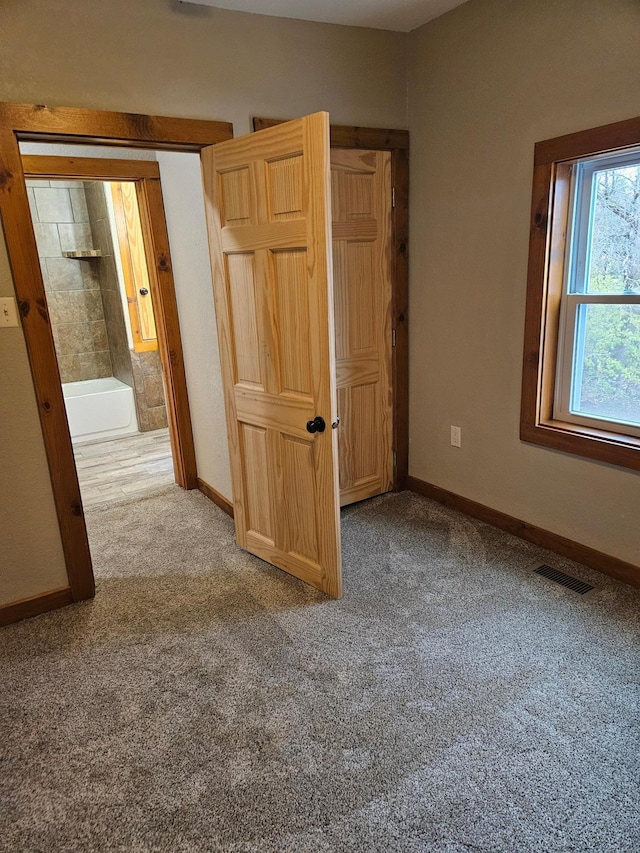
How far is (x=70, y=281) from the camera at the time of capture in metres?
5.71

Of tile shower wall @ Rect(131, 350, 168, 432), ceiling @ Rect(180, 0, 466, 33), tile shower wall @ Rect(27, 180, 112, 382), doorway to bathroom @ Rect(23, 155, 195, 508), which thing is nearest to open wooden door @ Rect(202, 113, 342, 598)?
ceiling @ Rect(180, 0, 466, 33)

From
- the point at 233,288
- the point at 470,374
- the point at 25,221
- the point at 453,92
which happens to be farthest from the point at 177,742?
the point at 453,92

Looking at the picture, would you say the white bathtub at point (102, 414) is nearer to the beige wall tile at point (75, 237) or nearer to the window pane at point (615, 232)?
the beige wall tile at point (75, 237)

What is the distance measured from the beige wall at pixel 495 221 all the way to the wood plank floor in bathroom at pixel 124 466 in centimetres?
200

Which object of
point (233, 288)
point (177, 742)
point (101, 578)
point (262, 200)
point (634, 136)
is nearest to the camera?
point (177, 742)

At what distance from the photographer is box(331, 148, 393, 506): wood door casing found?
2967 millimetres

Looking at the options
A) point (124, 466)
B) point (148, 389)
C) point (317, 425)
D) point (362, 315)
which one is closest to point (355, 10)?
point (362, 315)

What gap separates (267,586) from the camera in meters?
2.62

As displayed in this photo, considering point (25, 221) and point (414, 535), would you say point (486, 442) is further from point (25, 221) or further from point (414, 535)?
point (25, 221)

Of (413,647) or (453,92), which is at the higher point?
(453,92)

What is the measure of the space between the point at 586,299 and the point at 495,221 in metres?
0.61

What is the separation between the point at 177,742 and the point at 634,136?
267 cm

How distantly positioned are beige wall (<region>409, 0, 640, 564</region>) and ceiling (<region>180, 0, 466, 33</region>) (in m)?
0.12

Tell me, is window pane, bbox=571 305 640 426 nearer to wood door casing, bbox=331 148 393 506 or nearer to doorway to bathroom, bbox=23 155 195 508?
wood door casing, bbox=331 148 393 506
